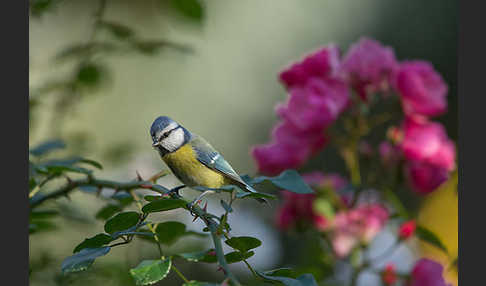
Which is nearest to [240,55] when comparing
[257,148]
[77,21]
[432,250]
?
[77,21]

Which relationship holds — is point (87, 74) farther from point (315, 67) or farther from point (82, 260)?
point (82, 260)

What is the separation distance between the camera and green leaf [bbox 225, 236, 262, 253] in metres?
0.36

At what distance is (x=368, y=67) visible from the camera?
704mm

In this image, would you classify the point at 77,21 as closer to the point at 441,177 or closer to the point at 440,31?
the point at 441,177

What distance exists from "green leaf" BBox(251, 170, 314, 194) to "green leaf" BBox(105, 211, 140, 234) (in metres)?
0.10

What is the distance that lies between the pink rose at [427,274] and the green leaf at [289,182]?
14.9 inches

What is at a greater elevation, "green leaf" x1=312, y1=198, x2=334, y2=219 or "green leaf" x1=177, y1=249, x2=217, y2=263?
"green leaf" x1=177, y1=249, x2=217, y2=263

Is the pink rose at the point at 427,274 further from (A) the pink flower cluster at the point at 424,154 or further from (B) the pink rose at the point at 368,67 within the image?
(B) the pink rose at the point at 368,67

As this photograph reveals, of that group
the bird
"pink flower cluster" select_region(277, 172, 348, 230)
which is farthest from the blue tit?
"pink flower cluster" select_region(277, 172, 348, 230)

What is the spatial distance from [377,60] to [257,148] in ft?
0.69

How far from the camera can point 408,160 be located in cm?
74

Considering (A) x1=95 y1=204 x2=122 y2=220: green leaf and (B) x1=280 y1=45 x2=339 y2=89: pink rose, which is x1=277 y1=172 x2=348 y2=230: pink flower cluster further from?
(A) x1=95 y1=204 x2=122 y2=220: green leaf

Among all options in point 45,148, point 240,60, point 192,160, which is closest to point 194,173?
point 192,160

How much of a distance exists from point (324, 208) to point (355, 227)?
0.05m
